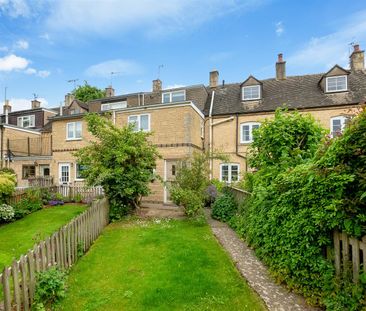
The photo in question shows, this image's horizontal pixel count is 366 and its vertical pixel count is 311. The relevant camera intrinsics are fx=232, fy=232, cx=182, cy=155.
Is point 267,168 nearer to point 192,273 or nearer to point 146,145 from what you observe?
point 192,273

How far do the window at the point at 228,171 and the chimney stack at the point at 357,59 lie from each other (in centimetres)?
1313

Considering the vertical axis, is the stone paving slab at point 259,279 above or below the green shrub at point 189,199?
below

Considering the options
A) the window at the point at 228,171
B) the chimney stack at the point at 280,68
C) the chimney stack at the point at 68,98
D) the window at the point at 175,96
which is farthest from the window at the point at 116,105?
the chimney stack at the point at 280,68

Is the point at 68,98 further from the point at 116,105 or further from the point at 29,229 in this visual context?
the point at 29,229

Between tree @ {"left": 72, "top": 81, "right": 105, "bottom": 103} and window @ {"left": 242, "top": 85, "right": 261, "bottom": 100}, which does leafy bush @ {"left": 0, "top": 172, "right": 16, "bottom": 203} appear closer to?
window @ {"left": 242, "top": 85, "right": 261, "bottom": 100}

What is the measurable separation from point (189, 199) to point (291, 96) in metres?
13.7

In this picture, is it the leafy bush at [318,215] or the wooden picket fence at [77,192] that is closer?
the leafy bush at [318,215]

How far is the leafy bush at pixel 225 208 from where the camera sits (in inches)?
425

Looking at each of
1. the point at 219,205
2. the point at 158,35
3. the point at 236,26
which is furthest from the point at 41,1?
the point at 219,205

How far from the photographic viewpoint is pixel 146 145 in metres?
11.7

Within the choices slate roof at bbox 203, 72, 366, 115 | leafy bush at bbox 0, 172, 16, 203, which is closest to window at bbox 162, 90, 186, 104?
slate roof at bbox 203, 72, 366, 115

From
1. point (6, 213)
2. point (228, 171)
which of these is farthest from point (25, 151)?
point (228, 171)

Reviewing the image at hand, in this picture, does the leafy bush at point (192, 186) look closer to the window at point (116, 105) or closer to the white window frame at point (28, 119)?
the window at point (116, 105)

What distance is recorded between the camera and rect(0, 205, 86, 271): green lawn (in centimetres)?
753
